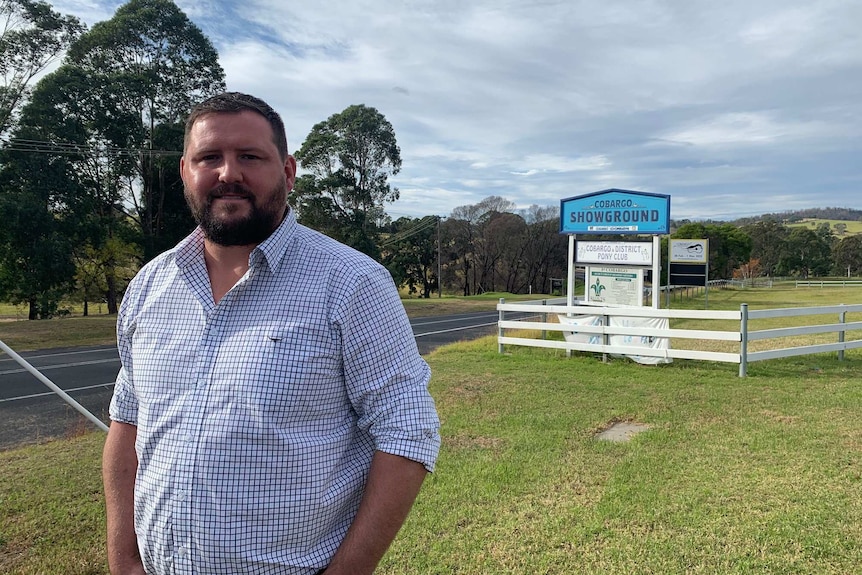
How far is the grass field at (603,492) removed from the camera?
319 centimetres

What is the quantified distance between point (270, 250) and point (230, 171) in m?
0.26

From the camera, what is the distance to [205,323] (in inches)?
64.3

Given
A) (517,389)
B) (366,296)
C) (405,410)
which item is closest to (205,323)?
(366,296)

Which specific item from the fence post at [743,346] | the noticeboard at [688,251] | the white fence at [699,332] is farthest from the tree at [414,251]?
the fence post at [743,346]

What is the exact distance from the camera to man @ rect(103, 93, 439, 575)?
1479 mm

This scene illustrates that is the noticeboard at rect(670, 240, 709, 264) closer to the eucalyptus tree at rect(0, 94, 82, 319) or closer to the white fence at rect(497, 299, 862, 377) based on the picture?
the white fence at rect(497, 299, 862, 377)

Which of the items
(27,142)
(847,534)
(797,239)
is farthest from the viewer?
(797,239)

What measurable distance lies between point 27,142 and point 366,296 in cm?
2227

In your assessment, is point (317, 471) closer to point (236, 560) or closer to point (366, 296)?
point (236, 560)

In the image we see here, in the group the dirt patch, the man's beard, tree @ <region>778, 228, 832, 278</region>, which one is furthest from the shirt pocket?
tree @ <region>778, 228, 832, 278</region>

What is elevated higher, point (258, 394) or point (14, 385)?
point (258, 394)

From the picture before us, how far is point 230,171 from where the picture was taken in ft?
5.42

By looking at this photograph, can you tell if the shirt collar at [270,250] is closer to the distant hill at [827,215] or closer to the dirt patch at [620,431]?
the dirt patch at [620,431]

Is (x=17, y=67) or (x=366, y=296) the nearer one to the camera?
(x=366, y=296)
